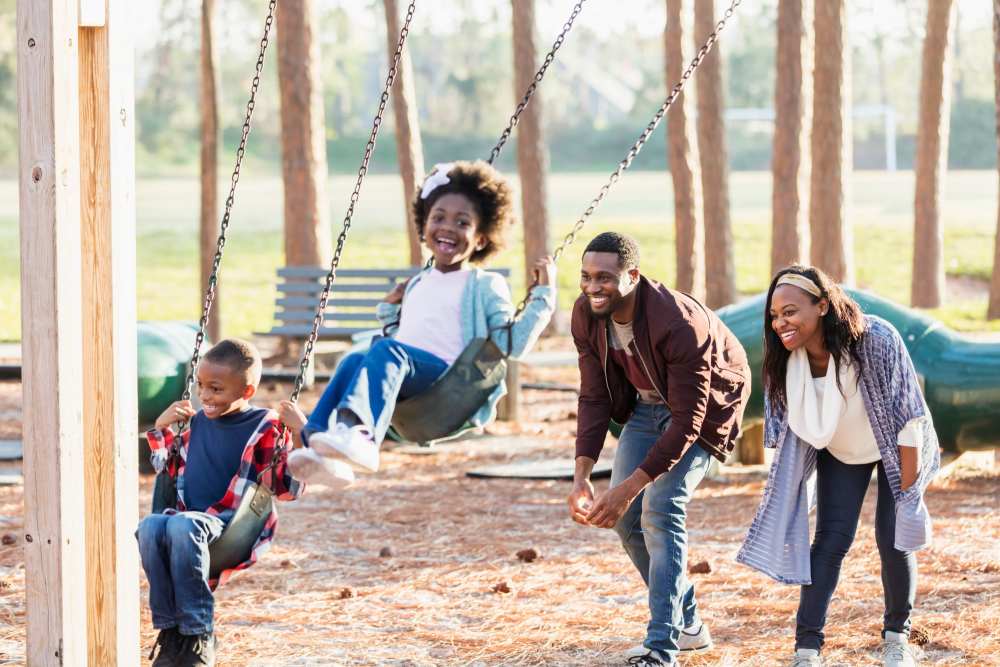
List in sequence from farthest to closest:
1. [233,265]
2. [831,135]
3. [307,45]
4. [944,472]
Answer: [233,265] → [831,135] → [307,45] → [944,472]

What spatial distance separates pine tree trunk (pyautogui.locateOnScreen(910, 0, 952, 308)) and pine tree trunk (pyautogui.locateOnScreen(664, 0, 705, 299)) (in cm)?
316

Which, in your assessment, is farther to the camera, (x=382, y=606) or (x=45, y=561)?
(x=382, y=606)

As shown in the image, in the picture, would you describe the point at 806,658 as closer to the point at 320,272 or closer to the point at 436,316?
the point at 436,316

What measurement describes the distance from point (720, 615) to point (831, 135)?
9.73 m

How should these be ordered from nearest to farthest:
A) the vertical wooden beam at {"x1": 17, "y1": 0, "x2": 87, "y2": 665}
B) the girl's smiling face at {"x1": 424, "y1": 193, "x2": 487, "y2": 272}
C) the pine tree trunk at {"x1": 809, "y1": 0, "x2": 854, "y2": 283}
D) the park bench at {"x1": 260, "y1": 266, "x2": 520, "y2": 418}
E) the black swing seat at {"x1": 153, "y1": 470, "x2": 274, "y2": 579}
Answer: the vertical wooden beam at {"x1": 17, "y1": 0, "x2": 87, "y2": 665}
the black swing seat at {"x1": 153, "y1": 470, "x2": 274, "y2": 579}
the girl's smiling face at {"x1": 424, "y1": 193, "x2": 487, "y2": 272}
the park bench at {"x1": 260, "y1": 266, "x2": 520, "y2": 418}
the pine tree trunk at {"x1": 809, "y1": 0, "x2": 854, "y2": 283}

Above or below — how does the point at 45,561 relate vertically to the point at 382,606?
above

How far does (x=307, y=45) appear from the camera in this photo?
13617 millimetres

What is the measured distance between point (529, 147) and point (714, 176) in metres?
1.93

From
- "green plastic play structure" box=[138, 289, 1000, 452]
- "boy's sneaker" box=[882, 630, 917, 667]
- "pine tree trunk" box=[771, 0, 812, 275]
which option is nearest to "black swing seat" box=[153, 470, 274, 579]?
"boy's sneaker" box=[882, 630, 917, 667]

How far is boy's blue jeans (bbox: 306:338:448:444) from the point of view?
509 cm

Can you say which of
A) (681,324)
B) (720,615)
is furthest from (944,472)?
(681,324)

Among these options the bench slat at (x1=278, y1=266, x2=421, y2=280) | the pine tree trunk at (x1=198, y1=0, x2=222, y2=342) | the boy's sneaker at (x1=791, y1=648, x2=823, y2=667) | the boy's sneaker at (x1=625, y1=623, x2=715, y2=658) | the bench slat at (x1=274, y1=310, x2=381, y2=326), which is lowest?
the boy's sneaker at (x1=625, y1=623, x2=715, y2=658)

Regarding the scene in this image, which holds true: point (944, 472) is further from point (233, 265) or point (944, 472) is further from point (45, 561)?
point (233, 265)

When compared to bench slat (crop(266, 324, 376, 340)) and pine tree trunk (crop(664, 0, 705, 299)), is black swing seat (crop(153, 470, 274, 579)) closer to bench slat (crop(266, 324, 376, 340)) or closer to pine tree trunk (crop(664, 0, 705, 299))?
bench slat (crop(266, 324, 376, 340))
